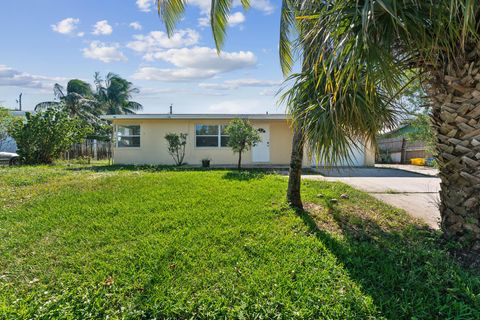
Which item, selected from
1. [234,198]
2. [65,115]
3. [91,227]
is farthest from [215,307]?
[65,115]

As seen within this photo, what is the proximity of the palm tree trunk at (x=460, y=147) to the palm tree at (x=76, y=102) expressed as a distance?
994 inches

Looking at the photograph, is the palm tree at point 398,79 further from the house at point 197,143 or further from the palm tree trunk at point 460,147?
→ the house at point 197,143

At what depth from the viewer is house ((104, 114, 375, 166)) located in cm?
1426

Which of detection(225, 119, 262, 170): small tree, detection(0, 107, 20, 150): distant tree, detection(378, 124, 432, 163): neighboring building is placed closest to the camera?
detection(225, 119, 262, 170): small tree

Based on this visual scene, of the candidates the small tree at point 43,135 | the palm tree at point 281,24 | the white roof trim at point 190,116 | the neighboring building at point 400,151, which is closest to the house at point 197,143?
the white roof trim at point 190,116

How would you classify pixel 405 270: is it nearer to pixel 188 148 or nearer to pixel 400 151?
pixel 188 148

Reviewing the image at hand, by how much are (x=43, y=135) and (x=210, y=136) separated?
816 cm

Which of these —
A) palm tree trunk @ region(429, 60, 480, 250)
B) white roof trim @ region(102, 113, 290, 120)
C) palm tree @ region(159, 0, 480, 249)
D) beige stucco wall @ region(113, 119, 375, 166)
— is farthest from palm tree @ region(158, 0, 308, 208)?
beige stucco wall @ region(113, 119, 375, 166)

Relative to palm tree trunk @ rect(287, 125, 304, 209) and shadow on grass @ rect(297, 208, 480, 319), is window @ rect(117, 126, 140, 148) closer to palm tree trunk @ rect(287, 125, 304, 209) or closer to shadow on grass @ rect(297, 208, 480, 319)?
palm tree trunk @ rect(287, 125, 304, 209)

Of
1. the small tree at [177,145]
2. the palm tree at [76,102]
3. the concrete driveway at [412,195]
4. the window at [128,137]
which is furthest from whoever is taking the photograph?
the palm tree at [76,102]

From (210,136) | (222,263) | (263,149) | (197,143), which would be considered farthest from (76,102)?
(222,263)

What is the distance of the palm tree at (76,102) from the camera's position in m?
24.0

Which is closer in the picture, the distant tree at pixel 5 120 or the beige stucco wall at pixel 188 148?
the beige stucco wall at pixel 188 148

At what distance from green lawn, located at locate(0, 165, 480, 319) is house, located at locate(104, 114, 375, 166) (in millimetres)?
8739
